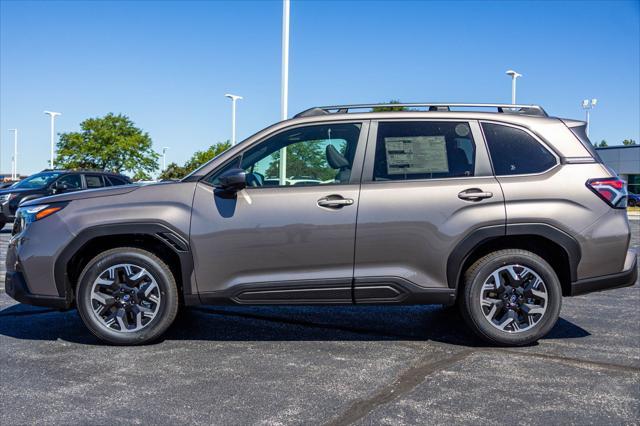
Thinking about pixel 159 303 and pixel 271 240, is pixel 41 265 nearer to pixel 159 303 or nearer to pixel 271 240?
pixel 159 303

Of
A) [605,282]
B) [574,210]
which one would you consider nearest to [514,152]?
[574,210]

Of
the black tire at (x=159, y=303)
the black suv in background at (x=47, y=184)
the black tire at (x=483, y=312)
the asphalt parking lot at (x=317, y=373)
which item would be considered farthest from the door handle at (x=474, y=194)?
the black suv in background at (x=47, y=184)

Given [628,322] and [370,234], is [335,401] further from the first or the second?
[628,322]

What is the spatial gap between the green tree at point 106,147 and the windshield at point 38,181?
32.1 meters

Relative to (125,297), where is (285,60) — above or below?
above

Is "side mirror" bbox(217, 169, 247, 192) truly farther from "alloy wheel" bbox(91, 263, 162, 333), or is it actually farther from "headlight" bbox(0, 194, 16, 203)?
"headlight" bbox(0, 194, 16, 203)

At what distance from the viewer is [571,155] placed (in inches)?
194

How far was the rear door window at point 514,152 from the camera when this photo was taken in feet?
16.1

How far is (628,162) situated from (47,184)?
186 ft

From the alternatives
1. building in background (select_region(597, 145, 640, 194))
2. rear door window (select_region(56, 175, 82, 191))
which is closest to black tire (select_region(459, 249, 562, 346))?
rear door window (select_region(56, 175, 82, 191))

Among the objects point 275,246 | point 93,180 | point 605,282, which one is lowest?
point 605,282

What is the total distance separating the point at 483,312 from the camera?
4781 mm

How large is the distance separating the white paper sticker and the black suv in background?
12076 millimetres

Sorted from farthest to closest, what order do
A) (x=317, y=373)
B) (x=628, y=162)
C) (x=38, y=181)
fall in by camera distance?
(x=628, y=162) → (x=38, y=181) → (x=317, y=373)
